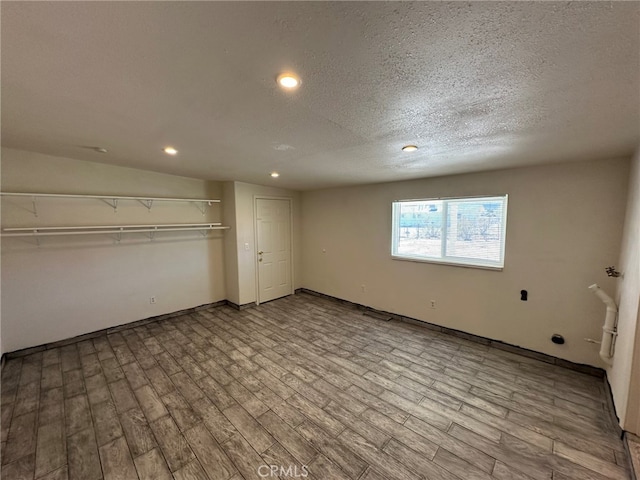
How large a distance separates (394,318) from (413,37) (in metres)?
3.99

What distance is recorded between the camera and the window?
10.6 ft

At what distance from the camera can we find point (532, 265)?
2916mm

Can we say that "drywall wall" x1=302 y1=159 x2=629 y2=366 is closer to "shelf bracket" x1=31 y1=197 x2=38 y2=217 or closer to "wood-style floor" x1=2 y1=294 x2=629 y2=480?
"wood-style floor" x1=2 y1=294 x2=629 y2=480

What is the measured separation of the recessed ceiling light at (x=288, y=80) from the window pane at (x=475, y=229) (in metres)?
3.10

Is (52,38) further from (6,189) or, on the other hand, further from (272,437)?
(6,189)

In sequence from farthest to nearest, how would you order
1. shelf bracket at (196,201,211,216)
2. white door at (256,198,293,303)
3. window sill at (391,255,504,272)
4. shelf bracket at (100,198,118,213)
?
white door at (256,198,293,303), shelf bracket at (196,201,211,216), shelf bracket at (100,198,118,213), window sill at (391,255,504,272)

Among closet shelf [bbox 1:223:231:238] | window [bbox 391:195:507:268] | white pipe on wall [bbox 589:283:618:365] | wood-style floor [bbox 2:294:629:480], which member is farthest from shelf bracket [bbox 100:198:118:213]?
white pipe on wall [bbox 589:283:618:365]

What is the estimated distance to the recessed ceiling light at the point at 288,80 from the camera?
1188 mm

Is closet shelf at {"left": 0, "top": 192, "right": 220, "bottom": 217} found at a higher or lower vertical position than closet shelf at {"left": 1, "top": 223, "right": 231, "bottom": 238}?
higher

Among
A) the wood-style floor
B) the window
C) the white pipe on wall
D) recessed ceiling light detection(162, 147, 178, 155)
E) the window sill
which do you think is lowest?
the wood-style floor

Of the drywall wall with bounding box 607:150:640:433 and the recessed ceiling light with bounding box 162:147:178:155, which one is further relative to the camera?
the recessed ceiling light with bounding box 162:147:178:155

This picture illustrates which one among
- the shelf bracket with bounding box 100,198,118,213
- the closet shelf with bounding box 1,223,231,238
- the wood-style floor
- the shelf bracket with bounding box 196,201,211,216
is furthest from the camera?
the shelf bracket with bounding box 196,201,211,216

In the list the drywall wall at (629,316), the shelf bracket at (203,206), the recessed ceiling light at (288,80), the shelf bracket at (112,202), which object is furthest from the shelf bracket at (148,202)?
the drywall wall at (629,316)

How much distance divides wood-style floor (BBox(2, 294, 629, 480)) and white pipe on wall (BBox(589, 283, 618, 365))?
15.9 inches
